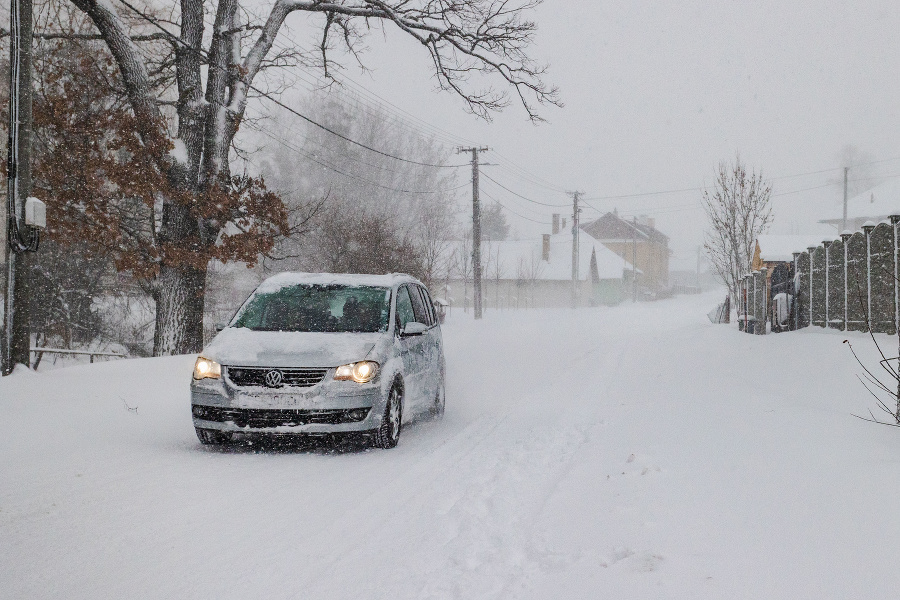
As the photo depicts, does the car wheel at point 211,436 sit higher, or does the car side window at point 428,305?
the car side window at point 428,305

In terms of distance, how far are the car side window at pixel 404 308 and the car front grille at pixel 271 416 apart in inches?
64.4

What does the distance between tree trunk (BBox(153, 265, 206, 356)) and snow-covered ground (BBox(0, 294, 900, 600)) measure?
20.1 feet

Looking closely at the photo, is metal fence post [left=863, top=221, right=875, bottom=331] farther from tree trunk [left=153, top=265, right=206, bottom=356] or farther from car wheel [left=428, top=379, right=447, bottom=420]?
tree trunk [left=153, top=265, right=206, bottom=356]

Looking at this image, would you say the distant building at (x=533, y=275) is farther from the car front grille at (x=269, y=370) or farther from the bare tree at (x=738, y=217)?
the car front grille at (x=269, y=370)

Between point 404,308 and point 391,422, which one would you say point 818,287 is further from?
point 391,422

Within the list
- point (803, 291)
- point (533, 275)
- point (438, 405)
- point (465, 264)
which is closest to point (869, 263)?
point (803, 291)

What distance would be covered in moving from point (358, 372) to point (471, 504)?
2.16 meters

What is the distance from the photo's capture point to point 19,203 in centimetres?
1072

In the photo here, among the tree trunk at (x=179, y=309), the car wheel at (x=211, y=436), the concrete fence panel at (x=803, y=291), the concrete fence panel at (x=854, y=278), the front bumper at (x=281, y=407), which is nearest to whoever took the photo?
the front bumper at (x=281, y=407)

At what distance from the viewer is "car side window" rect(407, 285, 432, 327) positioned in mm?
9367

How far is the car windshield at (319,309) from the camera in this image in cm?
792

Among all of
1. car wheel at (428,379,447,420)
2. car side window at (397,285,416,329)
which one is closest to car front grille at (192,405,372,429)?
car side window at (397,285,416,329)

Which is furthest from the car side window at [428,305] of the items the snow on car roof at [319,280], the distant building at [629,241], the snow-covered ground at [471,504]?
the distant building at [629,241]

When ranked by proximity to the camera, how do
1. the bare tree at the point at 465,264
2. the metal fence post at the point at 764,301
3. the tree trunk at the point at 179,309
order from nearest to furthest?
1. the tree trunk at the point at 179,309
2. the metal fence post at the point at 764,301
3. the bare tree at the point at 465,264
